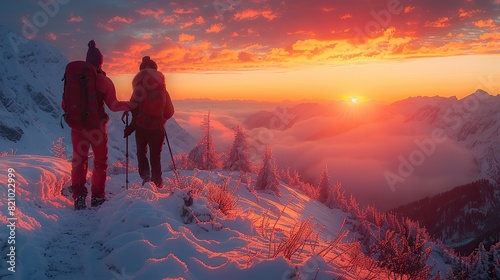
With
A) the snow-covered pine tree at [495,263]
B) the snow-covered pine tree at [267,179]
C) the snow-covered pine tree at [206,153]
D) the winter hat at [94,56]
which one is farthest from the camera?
the snow-covered pine tree at [206,153]

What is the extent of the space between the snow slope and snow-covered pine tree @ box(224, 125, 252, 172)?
27.4m

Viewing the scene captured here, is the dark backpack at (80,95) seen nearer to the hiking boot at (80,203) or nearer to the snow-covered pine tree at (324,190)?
the hiking boot at (80,203)

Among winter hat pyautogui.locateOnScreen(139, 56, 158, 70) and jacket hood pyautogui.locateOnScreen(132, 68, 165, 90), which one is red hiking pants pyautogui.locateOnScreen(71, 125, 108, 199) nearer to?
jacket hood pyautogui.locateOnScreen(132, 68, 165, 90)

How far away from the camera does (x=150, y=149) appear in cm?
833

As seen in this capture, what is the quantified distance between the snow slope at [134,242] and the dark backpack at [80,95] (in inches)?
50.8

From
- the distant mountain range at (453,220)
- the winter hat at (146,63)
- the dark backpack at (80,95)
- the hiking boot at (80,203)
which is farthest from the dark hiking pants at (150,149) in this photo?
the distant mountain range at (453,220)

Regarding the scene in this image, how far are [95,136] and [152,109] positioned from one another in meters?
1.59

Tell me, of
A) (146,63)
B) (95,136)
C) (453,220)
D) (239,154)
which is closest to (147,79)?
(146,63)

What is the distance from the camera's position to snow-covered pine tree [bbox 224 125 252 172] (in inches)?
1326

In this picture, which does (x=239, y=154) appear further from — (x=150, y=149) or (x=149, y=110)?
(x=149, y=110)

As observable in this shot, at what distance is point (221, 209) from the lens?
616 cm

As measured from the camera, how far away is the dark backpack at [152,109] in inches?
307

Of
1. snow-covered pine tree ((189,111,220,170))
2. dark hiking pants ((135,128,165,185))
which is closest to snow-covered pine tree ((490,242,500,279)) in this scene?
dark hiking pants ((135,128,165,185))

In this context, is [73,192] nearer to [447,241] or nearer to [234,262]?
[234,262]
